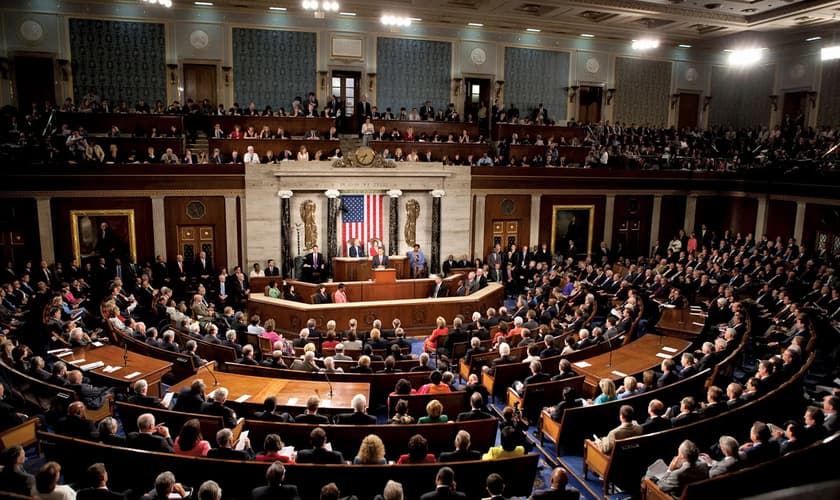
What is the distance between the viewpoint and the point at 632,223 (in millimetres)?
20969

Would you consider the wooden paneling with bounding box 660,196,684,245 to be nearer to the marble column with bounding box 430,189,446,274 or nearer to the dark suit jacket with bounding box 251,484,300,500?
the marble column with bounding box 430,189,446,274

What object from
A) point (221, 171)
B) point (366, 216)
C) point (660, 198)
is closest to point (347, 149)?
point (366, 216)

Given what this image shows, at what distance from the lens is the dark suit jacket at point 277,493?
4742mm

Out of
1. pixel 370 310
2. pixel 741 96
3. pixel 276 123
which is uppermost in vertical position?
pixel 741 96

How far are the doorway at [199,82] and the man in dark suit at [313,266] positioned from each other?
8.16m

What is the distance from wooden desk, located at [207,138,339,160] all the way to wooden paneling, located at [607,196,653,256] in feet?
34.9

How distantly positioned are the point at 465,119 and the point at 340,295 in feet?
36.6

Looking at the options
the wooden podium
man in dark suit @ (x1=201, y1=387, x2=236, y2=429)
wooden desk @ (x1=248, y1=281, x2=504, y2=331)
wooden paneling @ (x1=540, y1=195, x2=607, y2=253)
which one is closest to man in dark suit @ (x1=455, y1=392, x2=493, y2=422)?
man in dark suit @ (x1=201, y1=387, x2=236, y2=429)

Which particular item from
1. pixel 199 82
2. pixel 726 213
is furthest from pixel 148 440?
pixel 726 213

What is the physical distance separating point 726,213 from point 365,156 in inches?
560

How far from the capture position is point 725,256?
16391 mm

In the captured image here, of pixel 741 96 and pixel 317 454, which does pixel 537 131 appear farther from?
pixel 317 454

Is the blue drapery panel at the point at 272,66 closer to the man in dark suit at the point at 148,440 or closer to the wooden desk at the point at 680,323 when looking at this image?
the wooden desk at the point at 680,323

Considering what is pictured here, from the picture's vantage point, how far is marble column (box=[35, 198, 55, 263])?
15.3 metres
